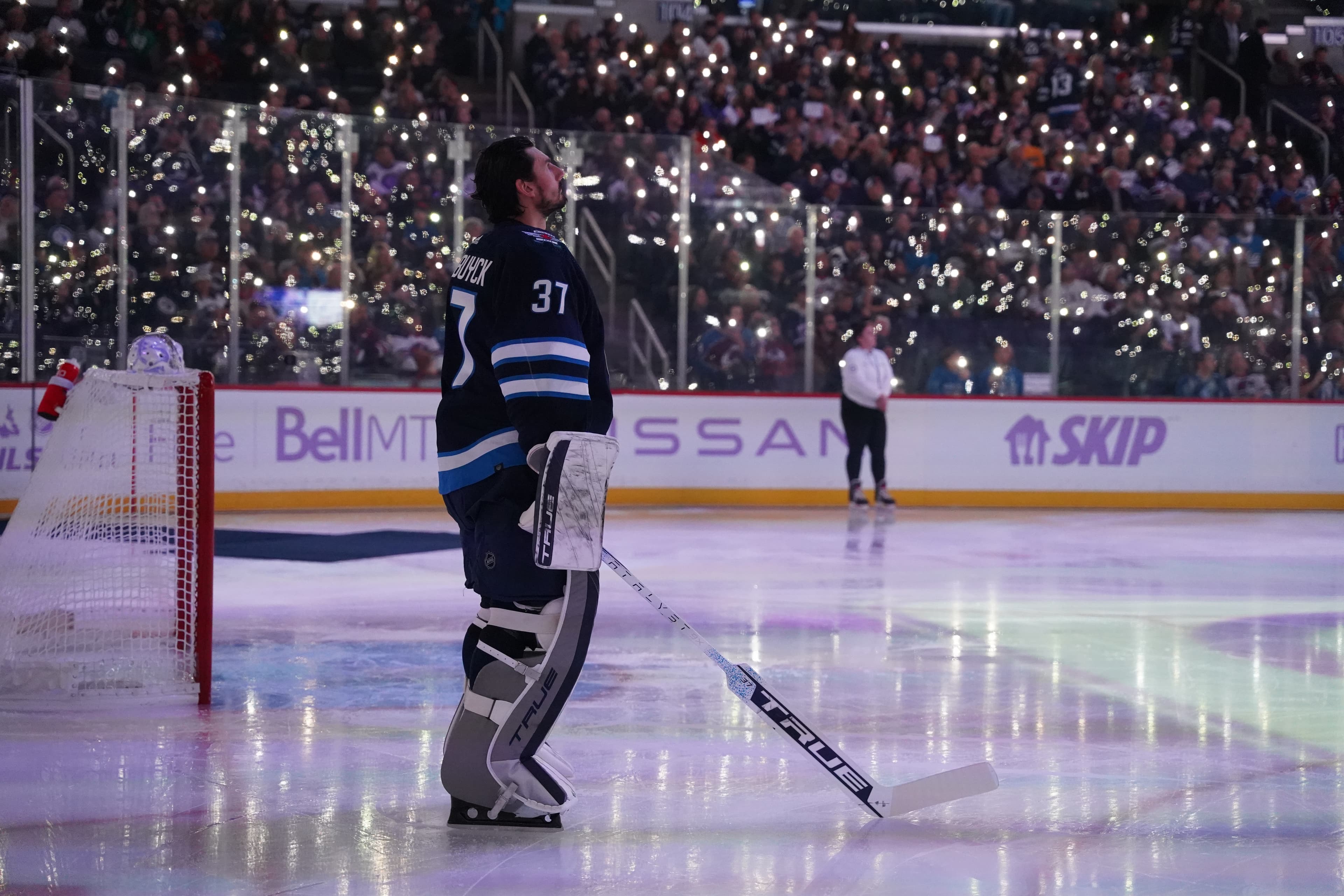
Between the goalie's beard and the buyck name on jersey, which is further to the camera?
the goalie's beard

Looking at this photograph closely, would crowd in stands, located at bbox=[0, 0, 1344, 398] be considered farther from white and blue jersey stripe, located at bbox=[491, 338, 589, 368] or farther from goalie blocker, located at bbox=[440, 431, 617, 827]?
white and blue jersey stripe, located at bbox=[491, 338, 589, 368]

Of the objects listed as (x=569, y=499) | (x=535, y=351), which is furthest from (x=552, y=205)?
(x=569, y=499)

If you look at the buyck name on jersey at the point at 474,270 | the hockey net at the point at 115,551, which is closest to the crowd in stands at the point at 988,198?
the hockey net at the point at 115,551

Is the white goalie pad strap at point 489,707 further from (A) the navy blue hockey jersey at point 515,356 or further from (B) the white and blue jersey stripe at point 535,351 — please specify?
(B) the white and blue jersey stripe at point 535,351

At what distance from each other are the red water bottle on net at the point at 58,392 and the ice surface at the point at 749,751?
856 mm

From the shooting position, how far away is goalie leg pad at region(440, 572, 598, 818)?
2.94 meters

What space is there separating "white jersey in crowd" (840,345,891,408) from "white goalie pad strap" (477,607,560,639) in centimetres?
798

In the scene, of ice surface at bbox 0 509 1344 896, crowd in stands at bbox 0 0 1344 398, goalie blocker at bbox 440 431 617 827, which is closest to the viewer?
ice surface at bbox 0 509 1344 896

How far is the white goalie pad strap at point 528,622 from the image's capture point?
296 centimetres

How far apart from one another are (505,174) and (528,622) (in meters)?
0.91

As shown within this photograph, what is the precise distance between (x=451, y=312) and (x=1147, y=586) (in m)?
4.96

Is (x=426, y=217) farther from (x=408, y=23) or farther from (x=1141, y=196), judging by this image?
(x=1141, y=196)

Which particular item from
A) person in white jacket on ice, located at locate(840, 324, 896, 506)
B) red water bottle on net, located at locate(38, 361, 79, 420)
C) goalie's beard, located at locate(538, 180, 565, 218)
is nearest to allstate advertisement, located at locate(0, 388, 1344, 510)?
person in white jacket on ice, located at locate(840, 324, 896, 506)

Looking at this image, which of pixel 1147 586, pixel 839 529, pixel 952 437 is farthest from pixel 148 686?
pixel 952 437
